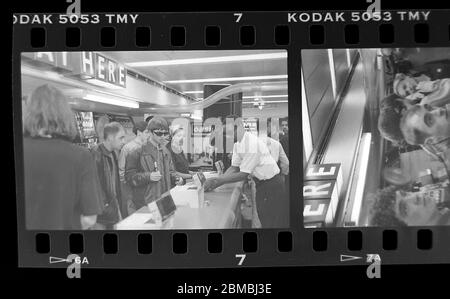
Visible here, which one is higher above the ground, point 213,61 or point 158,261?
point 213,61

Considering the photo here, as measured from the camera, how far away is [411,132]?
1.92m

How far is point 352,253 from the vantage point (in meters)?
1.95

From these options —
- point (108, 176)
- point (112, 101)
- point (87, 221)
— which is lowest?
point (87, 221)

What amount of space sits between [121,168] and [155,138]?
0.21 metres

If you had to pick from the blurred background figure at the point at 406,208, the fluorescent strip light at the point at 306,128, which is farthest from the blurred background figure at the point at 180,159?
the blurred background figure at the point at 406,208

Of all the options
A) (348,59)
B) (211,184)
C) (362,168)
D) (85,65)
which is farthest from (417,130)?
(85,65)

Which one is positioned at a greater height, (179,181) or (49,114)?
(49,114)

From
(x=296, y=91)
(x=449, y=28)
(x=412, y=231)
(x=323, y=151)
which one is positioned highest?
(x=449, y=28)

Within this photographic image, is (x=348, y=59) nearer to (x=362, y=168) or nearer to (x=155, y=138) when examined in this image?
(x=362, y=168)

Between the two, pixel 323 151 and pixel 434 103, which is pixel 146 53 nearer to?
pixel 323 151

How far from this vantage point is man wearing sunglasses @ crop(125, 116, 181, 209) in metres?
1.90

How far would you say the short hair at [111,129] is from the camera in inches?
74.0

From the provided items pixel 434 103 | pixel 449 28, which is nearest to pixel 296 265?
pixel 434 103

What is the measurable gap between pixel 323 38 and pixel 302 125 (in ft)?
1.40
